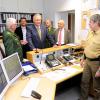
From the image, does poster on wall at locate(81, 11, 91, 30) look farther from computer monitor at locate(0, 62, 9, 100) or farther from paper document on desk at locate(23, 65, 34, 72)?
computer monitor at locate(0, 62, 9, 100)

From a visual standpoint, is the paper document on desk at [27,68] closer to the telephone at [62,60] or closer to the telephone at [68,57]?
the telephone at [62,60]

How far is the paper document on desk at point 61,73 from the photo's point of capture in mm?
2463

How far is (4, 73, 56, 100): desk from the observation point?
179 cm

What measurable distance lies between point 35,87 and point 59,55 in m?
1.22

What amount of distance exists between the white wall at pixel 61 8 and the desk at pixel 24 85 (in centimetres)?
208

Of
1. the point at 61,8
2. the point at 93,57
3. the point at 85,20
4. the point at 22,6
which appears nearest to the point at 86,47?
the point at 93,57

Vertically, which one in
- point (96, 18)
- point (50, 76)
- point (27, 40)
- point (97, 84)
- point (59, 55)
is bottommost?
point (97, 84)

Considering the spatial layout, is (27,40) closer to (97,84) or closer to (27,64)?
(27,64)

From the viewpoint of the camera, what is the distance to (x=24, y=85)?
2.09 metres

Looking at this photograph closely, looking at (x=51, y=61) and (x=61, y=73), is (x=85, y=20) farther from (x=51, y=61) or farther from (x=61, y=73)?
(x=61, y=73)

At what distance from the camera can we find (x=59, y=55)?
124 inches

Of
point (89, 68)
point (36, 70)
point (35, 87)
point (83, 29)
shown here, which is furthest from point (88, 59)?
point (83, 29)

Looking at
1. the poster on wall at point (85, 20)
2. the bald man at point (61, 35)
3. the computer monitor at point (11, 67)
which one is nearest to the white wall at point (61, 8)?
the poster on wall at point (85, 20)

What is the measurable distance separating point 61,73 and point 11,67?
3.00 ft
